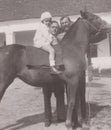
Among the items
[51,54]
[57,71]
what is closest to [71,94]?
[57,71]

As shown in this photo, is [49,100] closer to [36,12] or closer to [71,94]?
[71,94]

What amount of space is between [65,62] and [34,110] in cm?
330

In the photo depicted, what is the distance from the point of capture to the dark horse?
7736 mm

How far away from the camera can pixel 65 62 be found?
305 inches

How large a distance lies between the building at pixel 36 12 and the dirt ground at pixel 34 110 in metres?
12.6

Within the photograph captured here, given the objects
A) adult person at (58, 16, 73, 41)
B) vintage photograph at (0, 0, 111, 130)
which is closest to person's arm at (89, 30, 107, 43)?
vintage photograph at (0, 0, 111, 130)

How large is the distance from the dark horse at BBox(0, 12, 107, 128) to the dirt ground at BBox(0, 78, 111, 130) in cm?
101

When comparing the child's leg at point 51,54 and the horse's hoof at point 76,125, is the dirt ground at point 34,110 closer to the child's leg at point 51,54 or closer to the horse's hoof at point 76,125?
the horse's hoof at point 76,125

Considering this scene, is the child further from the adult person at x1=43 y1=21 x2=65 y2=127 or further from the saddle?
the adult person at x1=43 y1=21 x2=65 y2=127

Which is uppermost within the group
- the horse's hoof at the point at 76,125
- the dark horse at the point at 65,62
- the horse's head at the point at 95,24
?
the horse's head at the point at 95,24

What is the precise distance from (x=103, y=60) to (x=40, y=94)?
13262 millimetres

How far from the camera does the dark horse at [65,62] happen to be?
25.4 feet

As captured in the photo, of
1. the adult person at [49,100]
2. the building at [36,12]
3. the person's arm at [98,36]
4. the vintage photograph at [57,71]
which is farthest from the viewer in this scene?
the building at [36,12]

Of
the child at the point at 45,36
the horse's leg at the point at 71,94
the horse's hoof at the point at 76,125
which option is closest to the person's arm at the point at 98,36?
the child at the point at 45,36
